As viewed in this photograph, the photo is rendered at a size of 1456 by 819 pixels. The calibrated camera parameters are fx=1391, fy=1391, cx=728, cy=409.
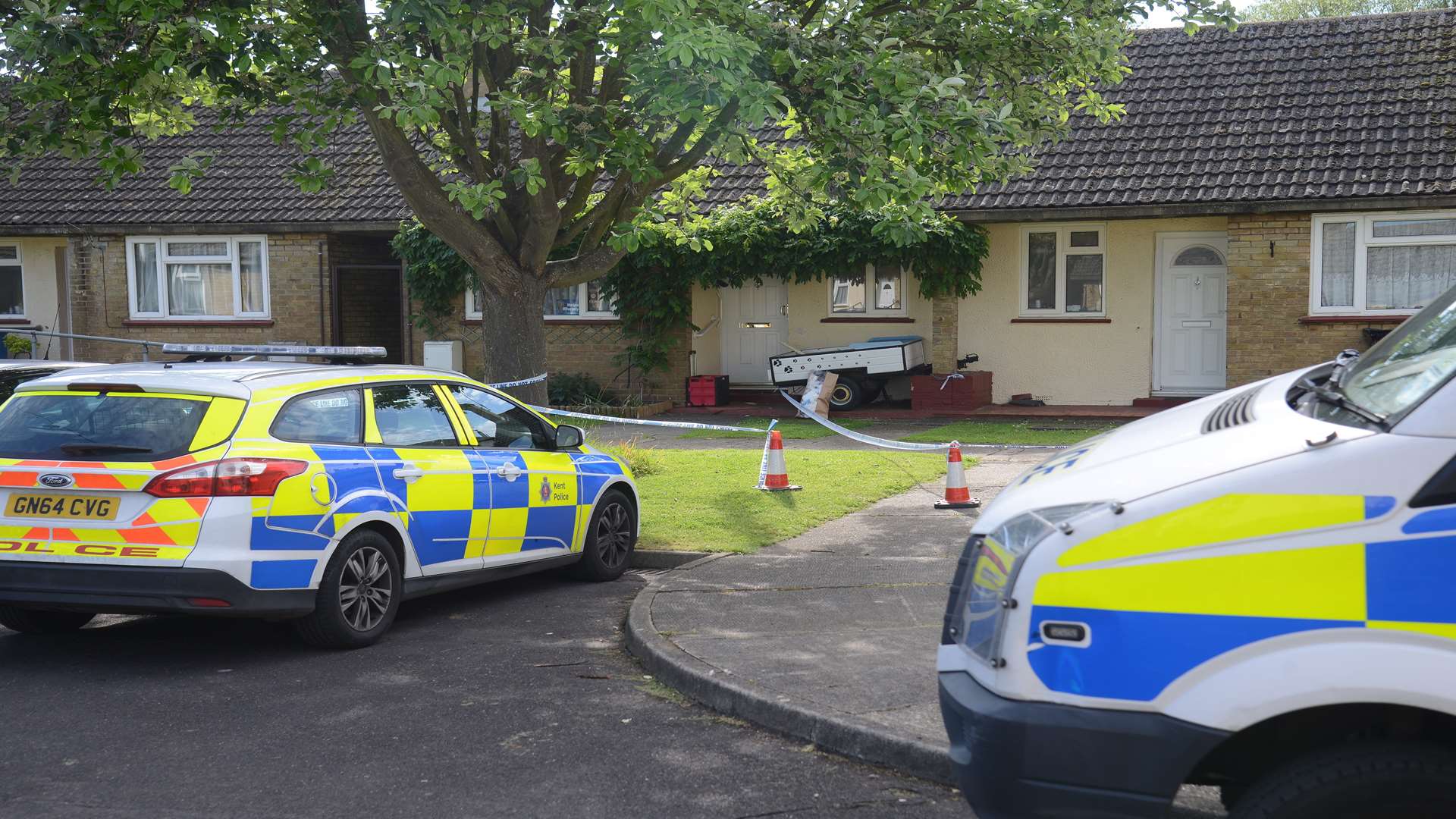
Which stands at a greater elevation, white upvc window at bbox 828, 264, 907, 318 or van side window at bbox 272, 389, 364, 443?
white upvc window at bbox 828, 264, 907, 318

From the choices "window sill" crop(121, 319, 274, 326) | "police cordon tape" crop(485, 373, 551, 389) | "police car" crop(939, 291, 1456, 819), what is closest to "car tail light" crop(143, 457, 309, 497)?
"police car" crop(939, 291, 1456, 819)

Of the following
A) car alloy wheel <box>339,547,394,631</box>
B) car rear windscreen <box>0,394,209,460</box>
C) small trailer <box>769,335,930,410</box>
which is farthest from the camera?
small trailer <box>769,335,930,410</box>

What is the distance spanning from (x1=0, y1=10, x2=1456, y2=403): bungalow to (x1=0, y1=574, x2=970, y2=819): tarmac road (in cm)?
1341

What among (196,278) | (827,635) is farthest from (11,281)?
(827,635)

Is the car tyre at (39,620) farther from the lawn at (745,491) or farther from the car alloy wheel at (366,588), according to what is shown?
the lawn at (745,491)

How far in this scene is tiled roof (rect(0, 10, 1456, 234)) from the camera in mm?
17938

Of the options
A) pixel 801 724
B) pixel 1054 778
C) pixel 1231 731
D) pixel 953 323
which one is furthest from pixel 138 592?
pixel 953 323

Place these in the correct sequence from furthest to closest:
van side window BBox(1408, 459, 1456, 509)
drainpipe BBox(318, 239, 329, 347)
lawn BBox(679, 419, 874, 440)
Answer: drainpipe BBox(318, 239, 329, 347) < lawn BBox(679, 419, 874, 440) < van side window BBox(1408, 459, 1456, 509)

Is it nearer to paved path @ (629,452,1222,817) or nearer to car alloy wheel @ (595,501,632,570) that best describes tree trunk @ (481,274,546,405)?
car alloy wheel @ (595,501,632,570)

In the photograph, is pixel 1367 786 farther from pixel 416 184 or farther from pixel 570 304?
pixel 570 304

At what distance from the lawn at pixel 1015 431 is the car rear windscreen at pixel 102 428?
35.1ft

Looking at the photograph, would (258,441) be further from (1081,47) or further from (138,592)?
(1081,47)

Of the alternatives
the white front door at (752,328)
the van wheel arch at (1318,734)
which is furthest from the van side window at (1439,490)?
the white front door at (752,328)

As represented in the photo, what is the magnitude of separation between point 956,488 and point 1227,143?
1012 centimetres
